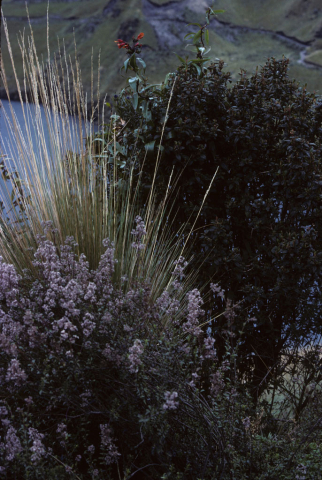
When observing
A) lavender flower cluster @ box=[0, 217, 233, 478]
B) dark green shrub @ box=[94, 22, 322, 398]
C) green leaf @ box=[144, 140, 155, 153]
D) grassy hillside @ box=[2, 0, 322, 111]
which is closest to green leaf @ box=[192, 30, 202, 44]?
dark green shrub @ box=[94, 22, 322, 398]

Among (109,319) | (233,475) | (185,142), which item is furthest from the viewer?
(185,142)

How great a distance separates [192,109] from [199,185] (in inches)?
15.7

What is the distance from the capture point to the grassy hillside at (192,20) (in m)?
11.6

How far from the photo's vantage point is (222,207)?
245 centimetres

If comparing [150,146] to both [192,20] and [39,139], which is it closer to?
[39,139]

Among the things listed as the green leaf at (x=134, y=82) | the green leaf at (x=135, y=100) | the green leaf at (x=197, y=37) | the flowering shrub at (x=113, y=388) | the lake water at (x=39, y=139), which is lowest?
the flowering shrub at (x=113, y=388)

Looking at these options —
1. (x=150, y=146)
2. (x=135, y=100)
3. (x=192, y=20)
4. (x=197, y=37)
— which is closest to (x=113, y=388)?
(x=150, y=146)

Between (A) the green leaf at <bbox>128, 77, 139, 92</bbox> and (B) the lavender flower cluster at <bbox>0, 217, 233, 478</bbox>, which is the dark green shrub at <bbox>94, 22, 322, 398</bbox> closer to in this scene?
(A) the green leaf at <bbox>128, 77, 139, 92</bbox>

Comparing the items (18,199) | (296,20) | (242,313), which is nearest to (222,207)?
(242,313)

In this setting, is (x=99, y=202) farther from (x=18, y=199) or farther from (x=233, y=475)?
(x=233, y=475)

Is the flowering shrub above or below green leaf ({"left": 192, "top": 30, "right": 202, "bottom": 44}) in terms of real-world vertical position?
below

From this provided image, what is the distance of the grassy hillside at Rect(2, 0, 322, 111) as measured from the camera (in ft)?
38.0

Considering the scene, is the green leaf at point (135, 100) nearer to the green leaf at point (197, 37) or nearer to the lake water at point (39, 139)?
the lake water at point (39, 139)

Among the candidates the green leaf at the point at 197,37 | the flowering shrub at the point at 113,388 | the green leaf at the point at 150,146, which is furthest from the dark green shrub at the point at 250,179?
the flowering shrub at the point at 113,388
